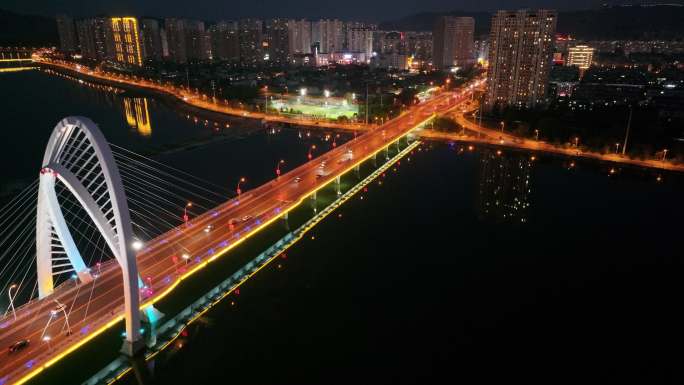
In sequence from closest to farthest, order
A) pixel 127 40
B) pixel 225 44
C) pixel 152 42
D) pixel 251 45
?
pixel 127 40
pixel 251 45
pixel 225 44
pixel 152 42

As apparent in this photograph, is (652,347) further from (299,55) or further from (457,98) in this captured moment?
(299,55)

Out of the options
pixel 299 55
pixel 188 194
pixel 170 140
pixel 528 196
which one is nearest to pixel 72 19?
pixel 299 55

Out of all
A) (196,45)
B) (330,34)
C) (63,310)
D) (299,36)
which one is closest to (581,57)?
(330,34)

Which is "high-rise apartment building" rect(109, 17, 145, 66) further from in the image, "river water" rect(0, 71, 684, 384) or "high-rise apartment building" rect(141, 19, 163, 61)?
"river water" rect(0, 71, 684, 384)

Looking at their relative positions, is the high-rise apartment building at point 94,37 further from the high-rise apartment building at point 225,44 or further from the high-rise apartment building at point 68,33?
the high-rise apartment building at point 225,44

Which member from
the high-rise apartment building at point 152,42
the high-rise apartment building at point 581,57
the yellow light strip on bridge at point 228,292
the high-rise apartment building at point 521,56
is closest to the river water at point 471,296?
the yellow light strip on bridge at point 228,292

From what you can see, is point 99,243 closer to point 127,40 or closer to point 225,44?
point 225,44
